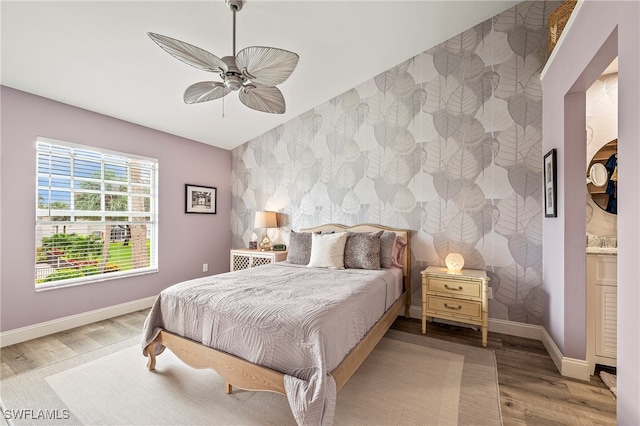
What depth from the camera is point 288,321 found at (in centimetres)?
161

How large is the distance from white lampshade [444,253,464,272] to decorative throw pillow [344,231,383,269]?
75 cm

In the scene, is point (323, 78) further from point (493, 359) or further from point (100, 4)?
point (493, 359)

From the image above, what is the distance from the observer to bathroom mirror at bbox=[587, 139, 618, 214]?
7.99 feet

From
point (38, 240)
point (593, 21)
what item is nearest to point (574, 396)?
point (593, 21)

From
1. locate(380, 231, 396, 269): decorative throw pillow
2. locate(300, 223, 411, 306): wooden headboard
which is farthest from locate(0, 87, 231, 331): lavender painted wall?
locate(380, 231, 396, 269): decorative throw pillow

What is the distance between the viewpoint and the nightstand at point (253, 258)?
403 centimetres

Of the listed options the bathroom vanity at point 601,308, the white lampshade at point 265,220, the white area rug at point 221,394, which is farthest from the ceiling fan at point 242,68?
the bathroom vanity at point 601,308

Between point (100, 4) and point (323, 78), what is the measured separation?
7.16 feet

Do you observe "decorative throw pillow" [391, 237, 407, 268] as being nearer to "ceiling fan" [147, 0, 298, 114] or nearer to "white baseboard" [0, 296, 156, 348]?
"ceiling fan" [147, 0, 298, 114]

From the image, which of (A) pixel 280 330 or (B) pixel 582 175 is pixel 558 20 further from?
(A) pixel 280 330

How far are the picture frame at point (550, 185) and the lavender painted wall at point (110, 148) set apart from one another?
14.4ft

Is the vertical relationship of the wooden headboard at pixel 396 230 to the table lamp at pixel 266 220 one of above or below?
below

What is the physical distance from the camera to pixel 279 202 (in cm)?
443

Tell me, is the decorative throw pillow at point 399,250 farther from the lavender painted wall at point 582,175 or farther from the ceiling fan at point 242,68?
the ceiling fan at point 242,68
